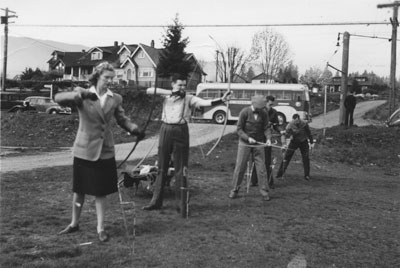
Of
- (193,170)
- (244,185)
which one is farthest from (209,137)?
(244,185)

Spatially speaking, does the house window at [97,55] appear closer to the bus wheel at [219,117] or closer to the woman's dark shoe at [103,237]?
the bus wheel at [219,117]

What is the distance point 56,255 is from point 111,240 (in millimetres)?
725

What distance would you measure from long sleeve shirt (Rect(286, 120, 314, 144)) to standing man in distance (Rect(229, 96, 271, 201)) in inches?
122

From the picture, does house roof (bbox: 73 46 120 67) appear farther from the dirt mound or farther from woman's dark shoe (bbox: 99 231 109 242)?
woman's dark shoe (bbox: 99 231 109 242)

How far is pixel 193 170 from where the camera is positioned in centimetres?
1134

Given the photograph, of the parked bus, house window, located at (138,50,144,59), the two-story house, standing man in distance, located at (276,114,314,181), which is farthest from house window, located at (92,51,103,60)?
standing man in distance, located at (276,114,314,181)

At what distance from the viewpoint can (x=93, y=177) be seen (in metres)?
4.98

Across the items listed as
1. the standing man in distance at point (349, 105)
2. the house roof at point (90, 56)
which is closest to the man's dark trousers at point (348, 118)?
the standing man in distance at point (349, 105)

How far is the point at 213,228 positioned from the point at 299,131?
19.1 feet

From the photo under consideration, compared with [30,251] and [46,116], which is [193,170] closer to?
[30,251]

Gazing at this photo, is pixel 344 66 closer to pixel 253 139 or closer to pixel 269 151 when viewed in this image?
pixel 269 151

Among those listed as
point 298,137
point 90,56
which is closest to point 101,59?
point 90,56

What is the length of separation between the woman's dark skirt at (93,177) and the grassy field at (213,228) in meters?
0.57

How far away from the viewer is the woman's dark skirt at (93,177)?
16.3ft
